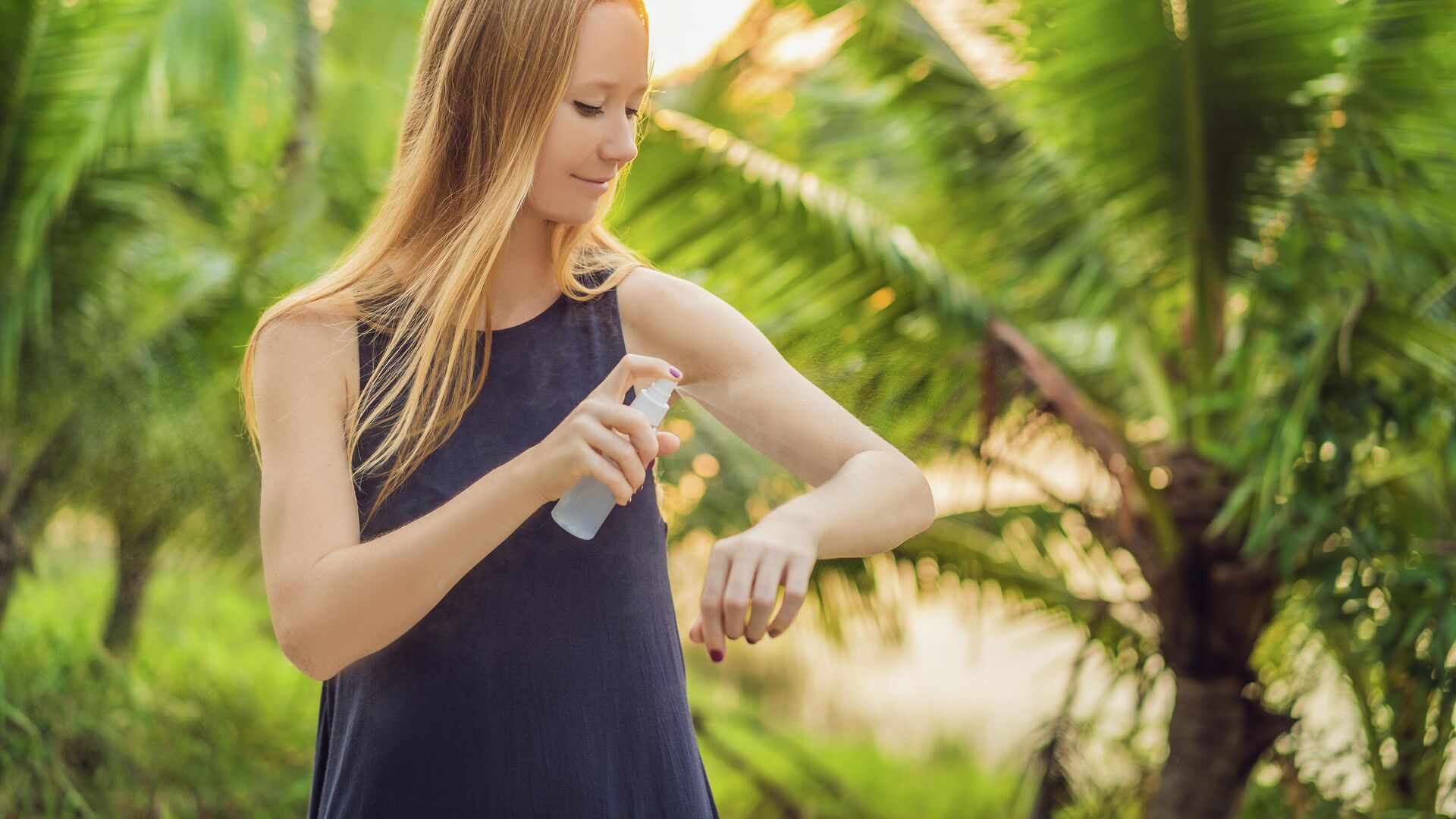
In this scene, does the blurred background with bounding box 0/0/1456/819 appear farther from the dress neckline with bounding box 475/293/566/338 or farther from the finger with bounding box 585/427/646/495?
the finger with bounding box 585/427/646/495

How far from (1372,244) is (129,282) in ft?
11.8

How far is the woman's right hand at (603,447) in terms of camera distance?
0.75 meters

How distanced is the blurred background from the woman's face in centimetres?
85

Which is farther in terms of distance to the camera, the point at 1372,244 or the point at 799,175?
the point at 799,175

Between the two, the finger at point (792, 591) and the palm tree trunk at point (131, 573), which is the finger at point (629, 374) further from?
the palm tree trunk at point (131, 573)

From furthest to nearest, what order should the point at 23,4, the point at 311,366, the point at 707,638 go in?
1. the point at 23,4
2. the point at 311,366
3. the point at 707,638

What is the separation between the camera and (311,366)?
958mm

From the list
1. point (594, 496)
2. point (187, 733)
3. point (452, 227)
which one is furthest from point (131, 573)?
point (594, 496)

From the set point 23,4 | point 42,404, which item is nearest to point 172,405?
point 42,404

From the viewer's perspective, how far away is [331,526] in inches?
35.1

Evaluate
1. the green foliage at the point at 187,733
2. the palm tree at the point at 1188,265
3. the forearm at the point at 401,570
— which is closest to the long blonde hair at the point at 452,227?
the forearm at the point at 401,570

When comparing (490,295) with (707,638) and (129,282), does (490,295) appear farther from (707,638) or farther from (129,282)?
(129,282)

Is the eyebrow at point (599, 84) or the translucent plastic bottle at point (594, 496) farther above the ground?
the eyebrow at point (599, 84)

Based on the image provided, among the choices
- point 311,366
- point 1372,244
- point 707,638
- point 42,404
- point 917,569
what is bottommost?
point 917,569
